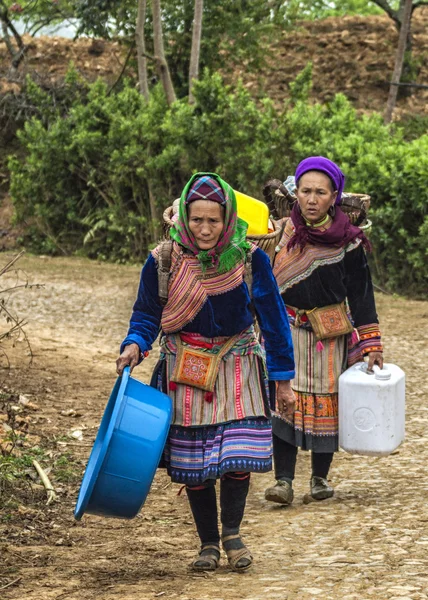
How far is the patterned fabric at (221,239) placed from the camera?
4148 millimetres

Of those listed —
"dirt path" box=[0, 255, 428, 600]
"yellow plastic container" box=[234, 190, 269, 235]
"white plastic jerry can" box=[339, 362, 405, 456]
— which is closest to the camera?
"dirt path" box=[0, 255, 428, 600]

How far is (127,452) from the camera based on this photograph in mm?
3867

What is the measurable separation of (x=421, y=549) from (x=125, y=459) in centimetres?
135

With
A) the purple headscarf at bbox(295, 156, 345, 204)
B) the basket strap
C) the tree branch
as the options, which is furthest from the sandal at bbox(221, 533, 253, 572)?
the tree branch

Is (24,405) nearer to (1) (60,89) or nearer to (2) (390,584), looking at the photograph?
(2) (390,584)

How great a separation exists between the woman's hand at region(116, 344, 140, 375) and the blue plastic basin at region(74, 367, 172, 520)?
88 millimetres

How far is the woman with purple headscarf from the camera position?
5.35 m

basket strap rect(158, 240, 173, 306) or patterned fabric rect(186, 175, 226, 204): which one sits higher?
patterned fabric rect(186, 175, 226, 204)

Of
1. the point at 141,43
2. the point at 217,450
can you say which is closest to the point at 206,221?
the point at 217,450

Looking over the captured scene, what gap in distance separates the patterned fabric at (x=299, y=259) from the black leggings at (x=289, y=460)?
0.79 metres

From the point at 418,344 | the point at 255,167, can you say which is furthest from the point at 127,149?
the point at 418,344

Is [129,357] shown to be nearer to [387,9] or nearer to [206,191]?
[206,191]

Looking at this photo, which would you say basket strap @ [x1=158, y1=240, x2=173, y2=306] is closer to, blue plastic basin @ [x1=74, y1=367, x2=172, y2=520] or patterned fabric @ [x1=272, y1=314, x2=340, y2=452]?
blue plastic basin @ [x1=74, y1=367, x2=172, y2=520]

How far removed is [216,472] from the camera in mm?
4172
